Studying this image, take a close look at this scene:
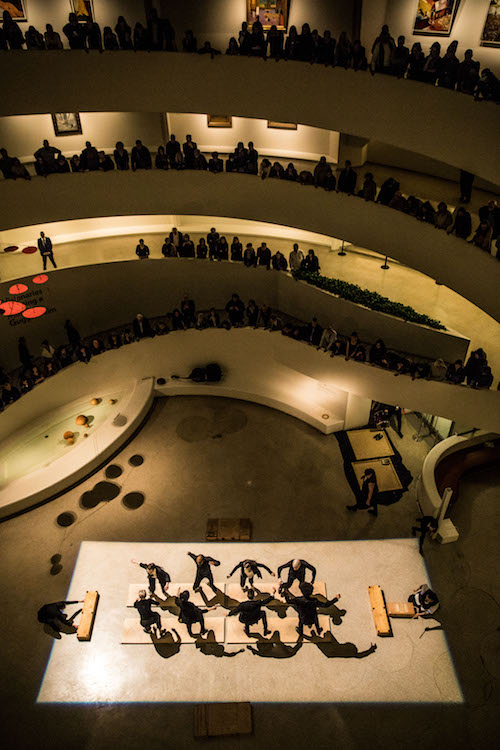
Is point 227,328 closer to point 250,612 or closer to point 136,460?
point 136,460

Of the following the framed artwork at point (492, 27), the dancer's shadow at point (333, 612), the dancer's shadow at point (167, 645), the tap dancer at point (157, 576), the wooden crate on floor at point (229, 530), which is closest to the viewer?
the dancer's shadow at point (167, 645)

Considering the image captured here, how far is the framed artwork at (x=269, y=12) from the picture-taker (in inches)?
628

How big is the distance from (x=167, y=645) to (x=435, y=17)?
1740 cm

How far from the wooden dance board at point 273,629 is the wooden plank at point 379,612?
1081 millimetres

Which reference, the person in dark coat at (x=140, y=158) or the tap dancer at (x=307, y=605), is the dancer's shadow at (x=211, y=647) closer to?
the tap dancer at (x=307, y=605)

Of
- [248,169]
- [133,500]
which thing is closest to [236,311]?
[248,169]

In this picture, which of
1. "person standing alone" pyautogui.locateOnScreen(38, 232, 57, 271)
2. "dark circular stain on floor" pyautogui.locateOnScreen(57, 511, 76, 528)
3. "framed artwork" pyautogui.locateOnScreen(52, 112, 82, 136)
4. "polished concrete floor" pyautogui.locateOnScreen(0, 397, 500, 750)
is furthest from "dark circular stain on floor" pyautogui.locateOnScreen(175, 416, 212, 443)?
"framed artwork" pyautogui.locateOnScreen(52, 112, 82, 136)

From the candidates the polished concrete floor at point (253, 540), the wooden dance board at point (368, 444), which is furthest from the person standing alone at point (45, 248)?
the wooden dance board at point (368, 444)

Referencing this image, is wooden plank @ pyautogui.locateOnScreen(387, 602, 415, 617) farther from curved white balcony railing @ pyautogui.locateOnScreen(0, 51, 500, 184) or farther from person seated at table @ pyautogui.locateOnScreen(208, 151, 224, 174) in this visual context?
person seated at table @ pyautogui.locateOnScreen(208, 151, 224, 174)

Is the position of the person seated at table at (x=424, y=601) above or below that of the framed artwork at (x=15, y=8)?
below

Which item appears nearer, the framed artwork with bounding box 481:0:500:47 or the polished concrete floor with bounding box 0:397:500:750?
the polished concrete floor with bounding box 0:397:500:750

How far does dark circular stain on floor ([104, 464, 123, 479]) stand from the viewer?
15.3 m

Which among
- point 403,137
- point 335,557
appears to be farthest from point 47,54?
point 335,557

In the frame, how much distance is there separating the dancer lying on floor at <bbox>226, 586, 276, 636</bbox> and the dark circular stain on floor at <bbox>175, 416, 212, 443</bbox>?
6071 mm
